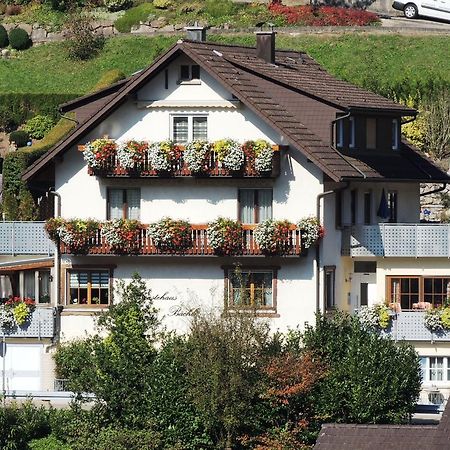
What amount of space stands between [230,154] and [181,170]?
1.59m

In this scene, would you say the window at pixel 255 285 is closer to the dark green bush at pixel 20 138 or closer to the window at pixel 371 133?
the window at pixel 371 133

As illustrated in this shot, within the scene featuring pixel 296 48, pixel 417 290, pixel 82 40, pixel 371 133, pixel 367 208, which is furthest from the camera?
pixel 82 40

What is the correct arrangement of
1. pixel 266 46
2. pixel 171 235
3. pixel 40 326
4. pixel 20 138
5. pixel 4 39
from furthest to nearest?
pixel 4 39 → pixel 20 138 → pixel 266 46 → pixel 40 326 → pixel 171 235

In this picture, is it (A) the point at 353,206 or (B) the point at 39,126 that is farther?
(B) the point at 39,126

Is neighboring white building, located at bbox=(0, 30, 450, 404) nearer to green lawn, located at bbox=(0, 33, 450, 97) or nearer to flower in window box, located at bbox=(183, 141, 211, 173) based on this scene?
flower in window box, located at bbox=(183, 141, 211, 173)

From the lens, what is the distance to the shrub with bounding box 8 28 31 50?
12062 centimetres

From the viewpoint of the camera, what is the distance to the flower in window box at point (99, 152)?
68.2 metres

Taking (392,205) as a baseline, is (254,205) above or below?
below

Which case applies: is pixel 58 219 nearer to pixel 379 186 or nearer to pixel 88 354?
pixel 88 354

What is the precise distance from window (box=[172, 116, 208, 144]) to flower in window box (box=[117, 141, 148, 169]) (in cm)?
131

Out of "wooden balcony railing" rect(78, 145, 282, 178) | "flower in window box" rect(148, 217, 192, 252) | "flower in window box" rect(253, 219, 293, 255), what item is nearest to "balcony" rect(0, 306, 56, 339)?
"flower in window box" rect(148, 217, 192, 252)

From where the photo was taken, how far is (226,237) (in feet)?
220

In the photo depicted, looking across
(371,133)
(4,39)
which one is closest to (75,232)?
(371,133)

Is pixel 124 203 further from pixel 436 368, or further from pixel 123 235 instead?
pixel 436 368
